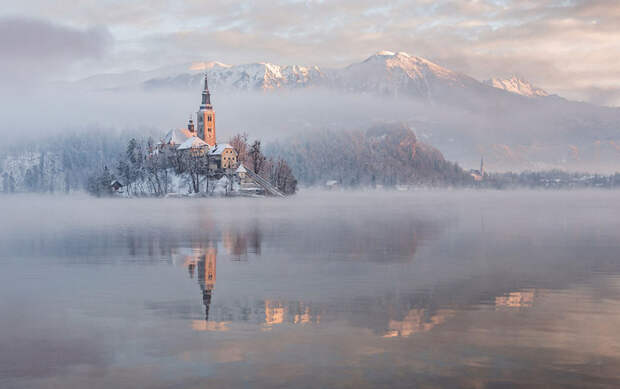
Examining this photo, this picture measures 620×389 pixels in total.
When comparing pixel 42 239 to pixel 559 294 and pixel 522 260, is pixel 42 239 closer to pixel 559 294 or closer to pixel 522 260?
pixel 522 260

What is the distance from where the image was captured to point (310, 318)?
979 inches

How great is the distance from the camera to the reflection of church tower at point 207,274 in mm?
29172

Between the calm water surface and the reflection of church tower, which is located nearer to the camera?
the calm water surface

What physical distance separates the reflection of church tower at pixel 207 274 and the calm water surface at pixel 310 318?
17 cm

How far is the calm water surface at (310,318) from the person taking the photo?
18172mm

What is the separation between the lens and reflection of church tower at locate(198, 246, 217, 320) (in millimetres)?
29172

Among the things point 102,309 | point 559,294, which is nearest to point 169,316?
point 102,309

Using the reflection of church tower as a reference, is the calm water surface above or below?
Result: below

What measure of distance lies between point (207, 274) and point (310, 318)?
13.8 m

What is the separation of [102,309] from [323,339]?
10.9m

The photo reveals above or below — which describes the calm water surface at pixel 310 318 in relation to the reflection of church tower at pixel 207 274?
below

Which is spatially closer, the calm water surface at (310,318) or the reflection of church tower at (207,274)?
the calm water surface at (310,318)

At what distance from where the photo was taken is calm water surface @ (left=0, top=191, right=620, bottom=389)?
18.2m

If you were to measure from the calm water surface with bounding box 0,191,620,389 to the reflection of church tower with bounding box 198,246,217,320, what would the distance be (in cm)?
17
